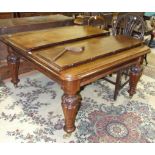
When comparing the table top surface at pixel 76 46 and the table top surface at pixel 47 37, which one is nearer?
the table top surface at pixel 76 46

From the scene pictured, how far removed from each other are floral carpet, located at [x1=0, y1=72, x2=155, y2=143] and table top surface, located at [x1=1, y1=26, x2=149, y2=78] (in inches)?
25.7

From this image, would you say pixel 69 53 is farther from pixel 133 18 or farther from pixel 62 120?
pixel 133 18

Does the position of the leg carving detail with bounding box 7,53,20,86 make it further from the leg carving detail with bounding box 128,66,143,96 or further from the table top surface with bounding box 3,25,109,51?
the leg carving detail with bounding box 128,66,143,96

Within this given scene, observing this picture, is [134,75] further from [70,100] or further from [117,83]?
[70,100]

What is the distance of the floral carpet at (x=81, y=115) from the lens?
6.47 feet

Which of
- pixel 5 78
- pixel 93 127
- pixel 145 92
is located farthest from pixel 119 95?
pixel 5 78

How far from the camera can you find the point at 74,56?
5.91 feet

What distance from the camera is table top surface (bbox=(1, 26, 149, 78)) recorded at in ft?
5.57

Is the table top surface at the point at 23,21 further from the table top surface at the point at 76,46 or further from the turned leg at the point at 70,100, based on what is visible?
the turned leg at the point at 70,100

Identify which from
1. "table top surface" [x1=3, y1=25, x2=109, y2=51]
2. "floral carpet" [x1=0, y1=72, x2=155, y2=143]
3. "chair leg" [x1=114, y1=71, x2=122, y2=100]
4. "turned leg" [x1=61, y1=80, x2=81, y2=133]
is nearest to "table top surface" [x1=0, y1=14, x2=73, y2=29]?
"table top surface" [x1=3, y1=25, x2=109, y2=51]

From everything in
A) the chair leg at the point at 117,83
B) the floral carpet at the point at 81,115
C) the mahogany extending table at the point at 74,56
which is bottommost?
the floral carpet at the point at 81,115

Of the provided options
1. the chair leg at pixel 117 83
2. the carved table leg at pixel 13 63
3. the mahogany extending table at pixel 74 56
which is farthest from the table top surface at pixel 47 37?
the chair leg at pixel 117 83

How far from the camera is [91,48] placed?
2010 mm

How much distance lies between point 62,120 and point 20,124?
0.42 m
